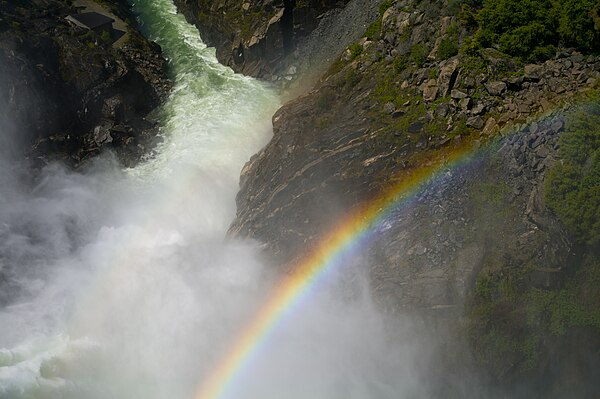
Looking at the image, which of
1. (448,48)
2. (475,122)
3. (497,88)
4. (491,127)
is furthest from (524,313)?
(448,48)

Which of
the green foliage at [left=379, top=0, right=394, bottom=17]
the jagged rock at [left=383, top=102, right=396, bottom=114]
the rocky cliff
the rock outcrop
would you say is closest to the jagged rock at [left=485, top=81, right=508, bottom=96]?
the rocky cliff

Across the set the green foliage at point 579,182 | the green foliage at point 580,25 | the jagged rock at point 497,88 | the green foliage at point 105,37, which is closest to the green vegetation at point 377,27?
the jagged rock at point 497,88

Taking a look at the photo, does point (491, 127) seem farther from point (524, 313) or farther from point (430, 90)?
point (524, 313)

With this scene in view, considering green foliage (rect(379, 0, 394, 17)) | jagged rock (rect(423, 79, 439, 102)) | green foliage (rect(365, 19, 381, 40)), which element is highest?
green foliage (rect(379, 0, 394, 17))

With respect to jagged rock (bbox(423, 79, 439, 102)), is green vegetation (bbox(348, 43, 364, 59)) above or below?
above

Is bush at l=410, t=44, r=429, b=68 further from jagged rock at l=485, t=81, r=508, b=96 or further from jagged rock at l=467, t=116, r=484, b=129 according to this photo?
jagged rock at l=467, t=116, r=484, b=129

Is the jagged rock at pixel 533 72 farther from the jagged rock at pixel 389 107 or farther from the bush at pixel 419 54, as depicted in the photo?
the jagged rock at pixel 389 107
